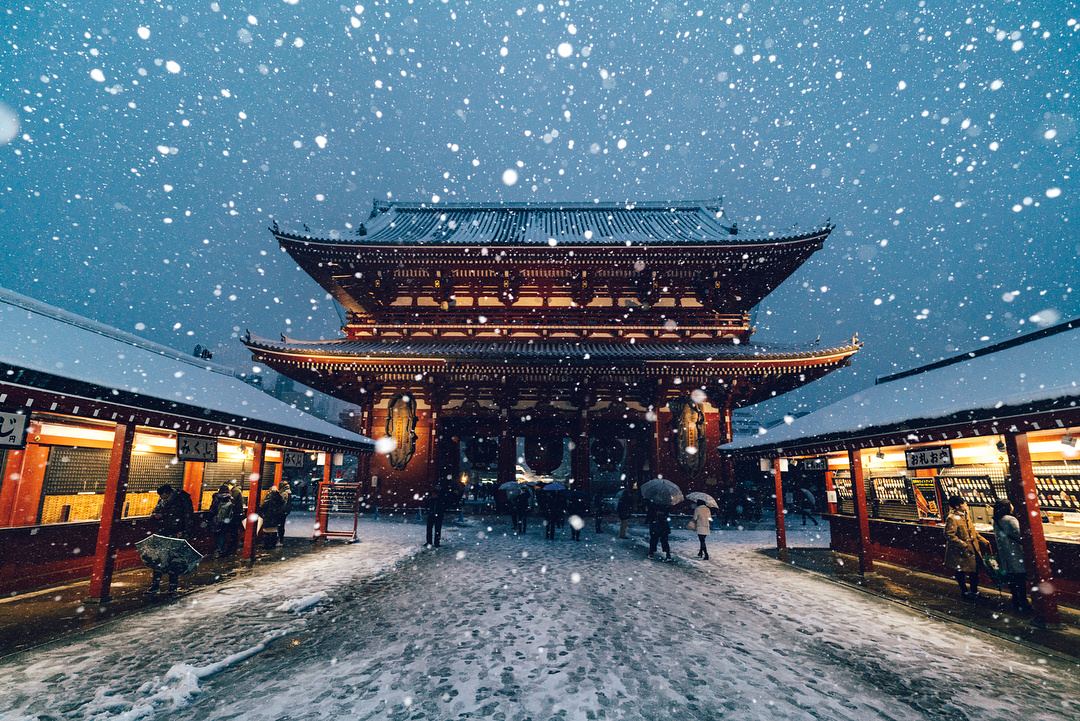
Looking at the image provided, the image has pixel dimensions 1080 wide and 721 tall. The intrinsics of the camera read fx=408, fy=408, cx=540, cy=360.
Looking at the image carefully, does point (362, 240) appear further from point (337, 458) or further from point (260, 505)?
point (260, 505)

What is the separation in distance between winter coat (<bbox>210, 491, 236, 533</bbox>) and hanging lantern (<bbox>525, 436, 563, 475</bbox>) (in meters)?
10.2

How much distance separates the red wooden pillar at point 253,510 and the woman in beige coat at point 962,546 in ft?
42.3

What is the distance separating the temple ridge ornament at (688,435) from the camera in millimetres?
14844

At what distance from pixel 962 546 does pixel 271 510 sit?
13.6 m

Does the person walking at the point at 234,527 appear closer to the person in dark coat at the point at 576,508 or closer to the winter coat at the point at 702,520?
the person in dark coat at the point at 576,508

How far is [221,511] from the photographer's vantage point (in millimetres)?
8742

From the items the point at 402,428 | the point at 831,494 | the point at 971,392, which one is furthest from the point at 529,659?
the point at 402,428

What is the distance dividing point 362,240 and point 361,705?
1482cm

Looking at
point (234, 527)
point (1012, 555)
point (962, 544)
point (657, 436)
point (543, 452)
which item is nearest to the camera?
point (1012, 555)

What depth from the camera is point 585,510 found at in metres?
14.9

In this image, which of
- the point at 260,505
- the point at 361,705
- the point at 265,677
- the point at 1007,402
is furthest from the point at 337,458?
the point at 1007,402

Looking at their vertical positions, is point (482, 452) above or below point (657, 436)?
below

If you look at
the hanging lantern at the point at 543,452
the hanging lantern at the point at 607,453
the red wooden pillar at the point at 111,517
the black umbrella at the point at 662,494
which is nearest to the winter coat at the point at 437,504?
the black umbrella at the point at 662,494

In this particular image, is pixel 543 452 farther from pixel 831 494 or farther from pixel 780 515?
pixel 831 494
